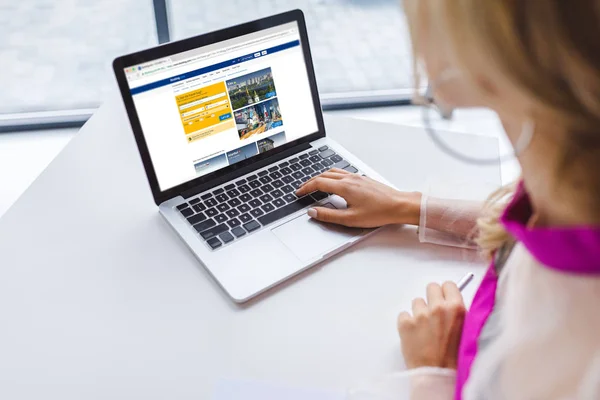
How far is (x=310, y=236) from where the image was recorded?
2.78 feet

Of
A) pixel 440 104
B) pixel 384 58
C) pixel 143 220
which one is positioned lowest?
pixel 384 58

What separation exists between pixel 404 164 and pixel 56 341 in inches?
24.3

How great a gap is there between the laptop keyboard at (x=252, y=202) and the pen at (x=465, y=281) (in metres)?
0.24

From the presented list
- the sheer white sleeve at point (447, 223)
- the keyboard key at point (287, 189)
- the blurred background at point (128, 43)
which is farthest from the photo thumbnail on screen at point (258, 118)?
the blurred background at point (128, 43)

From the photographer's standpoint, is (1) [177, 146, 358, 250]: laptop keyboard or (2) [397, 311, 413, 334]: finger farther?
(1) [177, 146, 358, 250]: laptop keyboard

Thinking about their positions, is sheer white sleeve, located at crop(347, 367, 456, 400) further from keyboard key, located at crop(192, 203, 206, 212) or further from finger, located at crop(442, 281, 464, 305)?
keyboard key, located at crop(192, 203, 206, 212)

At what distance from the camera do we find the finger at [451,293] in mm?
733

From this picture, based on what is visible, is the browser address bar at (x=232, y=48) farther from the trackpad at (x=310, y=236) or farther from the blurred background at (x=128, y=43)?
the blurred background at (x=128, y=43)

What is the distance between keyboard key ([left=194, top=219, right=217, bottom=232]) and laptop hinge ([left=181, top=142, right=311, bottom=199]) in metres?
0.06

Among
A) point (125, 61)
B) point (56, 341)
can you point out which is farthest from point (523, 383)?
point (125, 61)

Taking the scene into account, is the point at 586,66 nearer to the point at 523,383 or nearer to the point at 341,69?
the point at 523,383

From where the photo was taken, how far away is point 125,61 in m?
0.83

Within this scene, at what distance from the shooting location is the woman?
0.36 m

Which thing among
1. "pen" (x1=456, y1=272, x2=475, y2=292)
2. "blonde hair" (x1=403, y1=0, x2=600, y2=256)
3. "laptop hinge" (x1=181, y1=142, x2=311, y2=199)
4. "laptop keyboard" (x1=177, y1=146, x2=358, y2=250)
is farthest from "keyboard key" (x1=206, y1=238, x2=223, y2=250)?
"blonde hair" (x1=403, y1=0, x2=600, y2=256)
